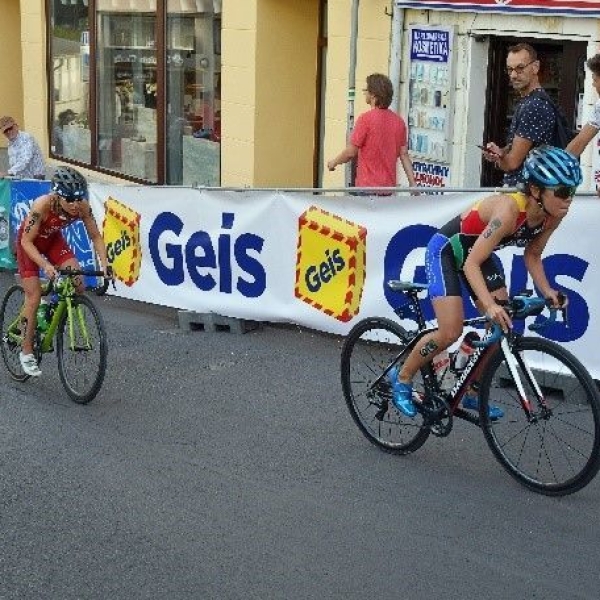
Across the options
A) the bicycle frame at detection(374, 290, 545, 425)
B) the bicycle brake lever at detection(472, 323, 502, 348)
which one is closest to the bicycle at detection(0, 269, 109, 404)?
the bicycle frame at detection(374, 290, 545, 425)

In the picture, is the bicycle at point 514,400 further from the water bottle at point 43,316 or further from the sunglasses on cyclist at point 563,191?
the water bottle at point 43,316

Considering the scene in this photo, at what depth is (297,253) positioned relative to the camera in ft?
31.7

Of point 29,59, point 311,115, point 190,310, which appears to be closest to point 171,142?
point 311,115

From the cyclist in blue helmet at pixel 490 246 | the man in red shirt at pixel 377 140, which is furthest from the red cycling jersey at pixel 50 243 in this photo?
the man in red shirt at pixel 377 140

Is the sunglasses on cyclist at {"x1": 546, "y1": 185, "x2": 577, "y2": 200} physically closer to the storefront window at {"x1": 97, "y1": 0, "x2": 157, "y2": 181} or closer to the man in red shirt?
the man in red shirt

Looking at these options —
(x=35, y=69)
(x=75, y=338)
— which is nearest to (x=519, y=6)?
(x=75, y=338)

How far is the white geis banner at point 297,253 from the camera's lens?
8.09m

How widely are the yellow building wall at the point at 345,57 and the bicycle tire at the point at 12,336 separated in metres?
4.97

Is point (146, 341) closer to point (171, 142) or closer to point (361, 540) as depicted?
point (361, 540)

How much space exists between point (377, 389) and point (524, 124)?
237 centimetres

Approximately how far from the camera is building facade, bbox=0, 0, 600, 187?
1177cm

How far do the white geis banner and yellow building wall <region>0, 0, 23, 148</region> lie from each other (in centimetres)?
1159

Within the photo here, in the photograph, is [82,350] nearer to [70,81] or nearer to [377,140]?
[377,140]

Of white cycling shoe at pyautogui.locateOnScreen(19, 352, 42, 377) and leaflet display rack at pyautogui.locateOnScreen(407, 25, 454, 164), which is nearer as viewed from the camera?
white cycling shoe at pyautogui.locateOnScreen(19, 352, 42, 377)
